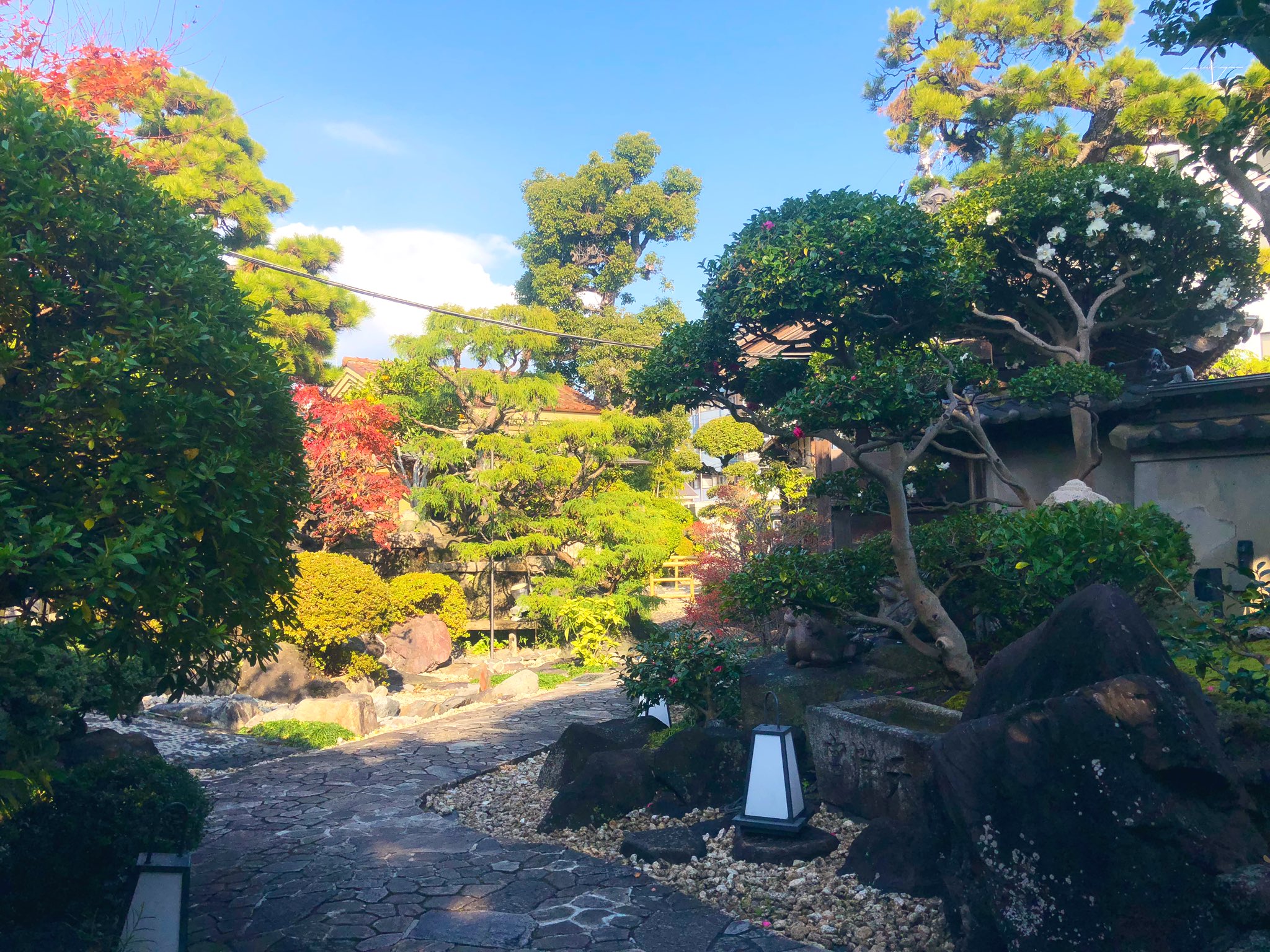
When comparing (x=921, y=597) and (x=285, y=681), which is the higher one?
(x=921, y=597)

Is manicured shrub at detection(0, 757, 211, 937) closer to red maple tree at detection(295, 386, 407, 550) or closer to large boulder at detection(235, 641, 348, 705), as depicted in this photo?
large boulder at detection(235, 641, 348, 705)

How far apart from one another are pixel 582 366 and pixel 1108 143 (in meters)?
16.0

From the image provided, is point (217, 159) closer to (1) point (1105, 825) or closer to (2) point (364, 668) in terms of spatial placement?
(2) point (364, 668)

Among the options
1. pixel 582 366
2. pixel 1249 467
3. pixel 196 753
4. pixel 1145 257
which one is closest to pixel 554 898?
pixel 196 753

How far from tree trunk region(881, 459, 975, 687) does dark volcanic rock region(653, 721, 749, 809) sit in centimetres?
208

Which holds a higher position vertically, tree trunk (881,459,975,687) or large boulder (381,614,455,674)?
tree trunk (881,459,975,687)

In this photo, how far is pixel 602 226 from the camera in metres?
32.5

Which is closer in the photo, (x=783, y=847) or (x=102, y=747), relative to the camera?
(x=783, y=847)

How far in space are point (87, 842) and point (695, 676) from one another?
5974 mm

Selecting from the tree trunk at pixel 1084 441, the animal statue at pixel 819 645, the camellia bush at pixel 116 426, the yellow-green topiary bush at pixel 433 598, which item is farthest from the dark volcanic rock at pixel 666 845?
the yellow-green topiary bush at pixel 433 598

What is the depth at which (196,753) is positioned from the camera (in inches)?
467

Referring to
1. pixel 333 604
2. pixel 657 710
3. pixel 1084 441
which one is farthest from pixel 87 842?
pixel 1084 441

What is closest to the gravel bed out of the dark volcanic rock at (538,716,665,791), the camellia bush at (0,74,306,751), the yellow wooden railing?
the dark volcanic rock at (538,716,665,791)

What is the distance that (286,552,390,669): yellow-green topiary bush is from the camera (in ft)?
51.2
